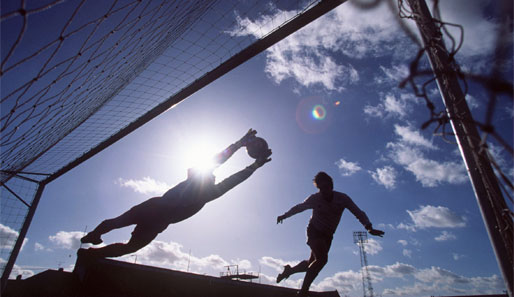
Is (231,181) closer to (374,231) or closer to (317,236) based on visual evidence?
(317,236)

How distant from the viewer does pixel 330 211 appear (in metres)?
3.98

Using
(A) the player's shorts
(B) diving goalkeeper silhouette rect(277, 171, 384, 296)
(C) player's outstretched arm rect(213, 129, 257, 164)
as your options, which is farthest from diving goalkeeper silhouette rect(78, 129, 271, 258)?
(A) the player's shorts

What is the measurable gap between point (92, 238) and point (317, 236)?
2.98 m

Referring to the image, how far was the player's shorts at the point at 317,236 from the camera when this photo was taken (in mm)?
3914

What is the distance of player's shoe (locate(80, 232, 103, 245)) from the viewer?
2.75 meters

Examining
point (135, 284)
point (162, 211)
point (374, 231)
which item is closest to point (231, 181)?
point (162, 211)

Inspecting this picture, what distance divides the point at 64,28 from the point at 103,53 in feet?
5.94

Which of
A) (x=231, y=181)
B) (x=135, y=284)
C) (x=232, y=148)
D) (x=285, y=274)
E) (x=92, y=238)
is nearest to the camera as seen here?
(x=92, y=238)

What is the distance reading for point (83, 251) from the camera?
2855 millimetres

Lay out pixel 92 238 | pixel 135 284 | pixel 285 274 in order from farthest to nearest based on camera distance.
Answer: pixel 135 284
pixel 285 274
pixel 92 238

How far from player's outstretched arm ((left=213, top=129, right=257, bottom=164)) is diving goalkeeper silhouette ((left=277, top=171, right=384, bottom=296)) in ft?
4.26

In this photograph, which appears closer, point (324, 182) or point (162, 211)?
point (162, 211)

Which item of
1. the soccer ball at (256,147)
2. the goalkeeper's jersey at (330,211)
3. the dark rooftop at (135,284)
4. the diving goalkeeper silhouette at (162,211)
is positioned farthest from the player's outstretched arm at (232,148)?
the dark rooftop at (135,284)

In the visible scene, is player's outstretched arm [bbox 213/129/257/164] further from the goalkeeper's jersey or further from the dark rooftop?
the dark rooftop
